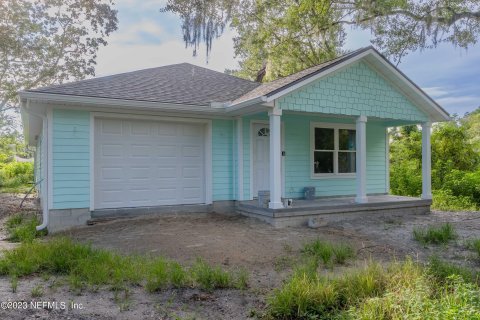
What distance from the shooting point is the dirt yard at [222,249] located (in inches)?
135

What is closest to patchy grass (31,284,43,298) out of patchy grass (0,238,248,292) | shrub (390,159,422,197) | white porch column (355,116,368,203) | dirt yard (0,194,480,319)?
dirt yard (0,194,480,319)

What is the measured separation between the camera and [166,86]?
9.47 meters

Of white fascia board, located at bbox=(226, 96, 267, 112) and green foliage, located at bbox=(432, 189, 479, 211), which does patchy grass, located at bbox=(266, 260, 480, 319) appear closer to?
white fascia board, located at bbox=(226, 96, 267, 112)

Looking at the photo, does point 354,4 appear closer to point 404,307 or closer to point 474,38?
point 474,38

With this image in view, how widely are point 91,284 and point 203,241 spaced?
250 cm

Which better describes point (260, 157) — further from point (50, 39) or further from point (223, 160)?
point (50, 39)

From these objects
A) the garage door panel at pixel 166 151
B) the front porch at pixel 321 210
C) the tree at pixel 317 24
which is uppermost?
the tree at pixel 317 24

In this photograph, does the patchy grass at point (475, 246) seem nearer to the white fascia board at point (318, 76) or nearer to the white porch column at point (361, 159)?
the white porch column at point (361, 159)

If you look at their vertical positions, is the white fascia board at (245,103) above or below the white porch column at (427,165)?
above

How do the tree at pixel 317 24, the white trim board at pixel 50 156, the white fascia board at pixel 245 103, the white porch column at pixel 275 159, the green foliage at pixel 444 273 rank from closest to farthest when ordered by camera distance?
the green foliage at pixel 444 273, the white trim board at pixel 50 156, the white fascia board at pixel 245 103, the white porch column at pixel 275 159, the tree at pixel 317 24

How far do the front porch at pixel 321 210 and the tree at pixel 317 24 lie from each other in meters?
5.98

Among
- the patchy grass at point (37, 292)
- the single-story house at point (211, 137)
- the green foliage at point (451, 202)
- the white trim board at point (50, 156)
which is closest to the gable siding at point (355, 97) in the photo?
the single-story house at point (211, 137)

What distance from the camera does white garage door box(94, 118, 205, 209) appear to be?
315 inches

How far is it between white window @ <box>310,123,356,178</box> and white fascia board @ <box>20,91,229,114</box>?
3262 millimetres
